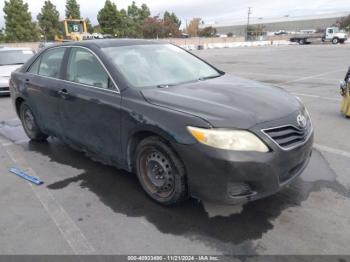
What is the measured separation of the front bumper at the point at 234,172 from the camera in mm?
2645

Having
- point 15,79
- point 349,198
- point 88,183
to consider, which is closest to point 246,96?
point 349,198

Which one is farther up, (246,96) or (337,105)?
(246,96)

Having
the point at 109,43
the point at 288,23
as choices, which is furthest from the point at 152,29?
the point at 109,43

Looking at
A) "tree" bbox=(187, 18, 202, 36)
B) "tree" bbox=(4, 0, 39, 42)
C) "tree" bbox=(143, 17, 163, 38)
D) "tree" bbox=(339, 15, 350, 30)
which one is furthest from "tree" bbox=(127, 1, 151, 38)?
"tree" bbox=(339, 15, 350, 30)

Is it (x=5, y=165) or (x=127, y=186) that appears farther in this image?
(x=5, y=165)

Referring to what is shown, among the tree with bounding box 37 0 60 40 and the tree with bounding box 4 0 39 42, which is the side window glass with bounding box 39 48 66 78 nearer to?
the tree with bounding box 4 0 39 42

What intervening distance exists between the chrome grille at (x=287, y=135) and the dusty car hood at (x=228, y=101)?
0.12 m

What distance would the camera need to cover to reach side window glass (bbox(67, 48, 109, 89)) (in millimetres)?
3635

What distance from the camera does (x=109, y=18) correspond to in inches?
2459

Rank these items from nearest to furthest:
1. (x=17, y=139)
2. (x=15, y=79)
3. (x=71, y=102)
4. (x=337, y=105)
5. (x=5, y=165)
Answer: (x=71, y=102)
(x=5, y=165)
(x=15, y=79)
(x=17, y=139)
(x=337, y=105)

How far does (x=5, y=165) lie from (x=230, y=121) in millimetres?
3381

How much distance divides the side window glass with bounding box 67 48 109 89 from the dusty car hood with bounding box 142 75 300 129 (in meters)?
0.65

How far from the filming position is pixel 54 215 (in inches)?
127

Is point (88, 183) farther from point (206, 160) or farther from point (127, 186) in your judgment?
point (206, 160)
